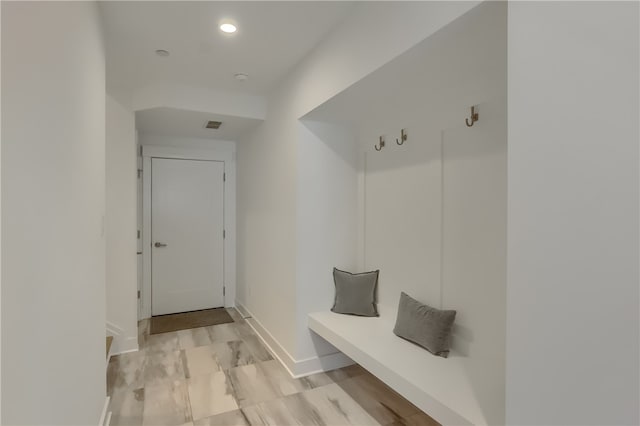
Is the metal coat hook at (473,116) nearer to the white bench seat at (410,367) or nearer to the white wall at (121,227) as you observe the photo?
the white bench seat at (410,367)

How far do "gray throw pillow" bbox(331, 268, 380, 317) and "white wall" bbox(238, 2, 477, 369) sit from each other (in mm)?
151

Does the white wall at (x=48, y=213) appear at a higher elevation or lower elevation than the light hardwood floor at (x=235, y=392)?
higher

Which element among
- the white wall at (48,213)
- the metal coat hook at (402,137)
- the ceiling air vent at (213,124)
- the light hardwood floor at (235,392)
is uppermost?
the ceiling air vent at (213,124)

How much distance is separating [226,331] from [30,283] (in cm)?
301

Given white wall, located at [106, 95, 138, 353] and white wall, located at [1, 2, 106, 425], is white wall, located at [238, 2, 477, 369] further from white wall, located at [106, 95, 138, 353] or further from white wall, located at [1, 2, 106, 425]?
white wall, located at [1, 2, 106, 425]

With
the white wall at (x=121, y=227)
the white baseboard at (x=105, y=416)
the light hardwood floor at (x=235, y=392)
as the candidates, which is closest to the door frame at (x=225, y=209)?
the white wall at (x=121, y=227)

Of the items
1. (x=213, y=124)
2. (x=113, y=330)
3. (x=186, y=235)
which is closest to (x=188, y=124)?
(x=213, y=124)

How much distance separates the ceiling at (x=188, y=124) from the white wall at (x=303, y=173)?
0.88 ft

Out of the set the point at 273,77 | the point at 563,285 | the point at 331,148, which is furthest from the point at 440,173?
the point at 273,77

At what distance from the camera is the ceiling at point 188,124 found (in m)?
3.23

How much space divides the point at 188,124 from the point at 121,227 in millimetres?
1292

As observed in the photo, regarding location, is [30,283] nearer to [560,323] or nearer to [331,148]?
[560,323]

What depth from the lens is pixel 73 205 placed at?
1.32 meters

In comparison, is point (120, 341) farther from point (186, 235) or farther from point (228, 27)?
point (228, 27)
